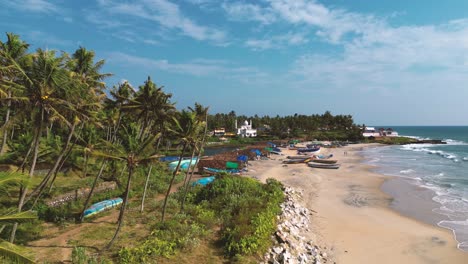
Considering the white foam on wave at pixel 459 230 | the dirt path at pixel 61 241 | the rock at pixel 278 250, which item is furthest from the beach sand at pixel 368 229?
the dirt path at pixel 61 241

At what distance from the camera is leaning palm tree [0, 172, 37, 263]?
7.50 meters

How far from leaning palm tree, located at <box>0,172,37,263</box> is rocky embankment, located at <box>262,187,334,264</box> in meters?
11.6

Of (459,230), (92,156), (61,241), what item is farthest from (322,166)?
(61,241)

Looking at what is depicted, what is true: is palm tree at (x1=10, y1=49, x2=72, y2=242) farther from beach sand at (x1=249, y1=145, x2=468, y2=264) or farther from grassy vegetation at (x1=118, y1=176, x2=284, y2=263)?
beach sand at (x1=249, y1=145, x2=468, y2=264)

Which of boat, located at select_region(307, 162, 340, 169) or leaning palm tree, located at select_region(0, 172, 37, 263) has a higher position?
leaning palm tree, located at select_region(0, 172, 37, 263)

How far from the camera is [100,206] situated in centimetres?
2323

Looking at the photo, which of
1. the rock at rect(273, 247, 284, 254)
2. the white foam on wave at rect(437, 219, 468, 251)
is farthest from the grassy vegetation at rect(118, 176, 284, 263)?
the white foam on wave at rect(437, 219, 468, 251)

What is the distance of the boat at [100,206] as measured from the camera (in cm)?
2191

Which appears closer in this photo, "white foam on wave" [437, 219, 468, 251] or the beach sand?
the beach sand

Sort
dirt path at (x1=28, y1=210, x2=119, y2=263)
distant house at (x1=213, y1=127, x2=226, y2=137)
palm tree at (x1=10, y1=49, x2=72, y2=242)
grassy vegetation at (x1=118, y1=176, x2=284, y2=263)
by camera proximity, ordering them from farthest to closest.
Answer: distant house at (x1=213, y1=127, x2=226, y2=137)
grassy vegetation at (x1=118, y1=176, x2=284, y2=263)
dirt path at (x1=28, y1=210, x2=119, y2=263)
palm tree at (x1=10, y1=49, x2=72, y2=242)

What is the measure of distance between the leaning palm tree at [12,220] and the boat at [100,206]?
1439 centimetres

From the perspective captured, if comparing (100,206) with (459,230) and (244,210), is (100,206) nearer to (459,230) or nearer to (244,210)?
(244,210)

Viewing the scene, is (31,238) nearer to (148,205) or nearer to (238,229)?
(148,205)

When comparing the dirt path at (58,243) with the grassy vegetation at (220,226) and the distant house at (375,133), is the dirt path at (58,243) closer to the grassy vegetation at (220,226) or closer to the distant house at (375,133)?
the grassy vegetation at (220,226)
